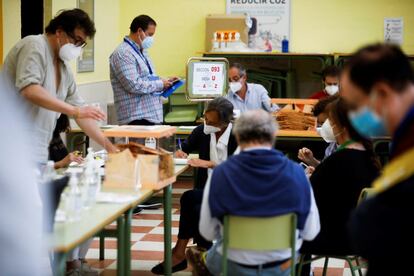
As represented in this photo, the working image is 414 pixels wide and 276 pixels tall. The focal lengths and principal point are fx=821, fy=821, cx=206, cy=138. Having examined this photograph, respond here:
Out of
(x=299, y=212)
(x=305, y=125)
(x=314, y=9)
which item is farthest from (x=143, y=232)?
(x=314, y=9)

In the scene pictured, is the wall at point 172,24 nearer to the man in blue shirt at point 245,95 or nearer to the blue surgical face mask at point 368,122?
the man in blue shirt at point 245,95

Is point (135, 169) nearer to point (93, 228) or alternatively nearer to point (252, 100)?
point (93, 228)

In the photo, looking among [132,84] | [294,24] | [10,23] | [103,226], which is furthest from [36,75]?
[294,24]

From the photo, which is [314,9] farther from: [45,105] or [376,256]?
[376,256]

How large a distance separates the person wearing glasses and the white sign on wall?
10.3 feet

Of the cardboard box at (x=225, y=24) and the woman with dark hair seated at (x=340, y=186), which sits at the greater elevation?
the cardboard box at (x=225, y=24)

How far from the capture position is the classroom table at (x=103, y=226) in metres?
3.24

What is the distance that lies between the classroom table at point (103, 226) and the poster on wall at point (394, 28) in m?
6.54

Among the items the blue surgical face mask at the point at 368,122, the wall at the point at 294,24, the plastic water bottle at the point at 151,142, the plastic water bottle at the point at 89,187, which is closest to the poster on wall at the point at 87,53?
the wall at the point at 294,24

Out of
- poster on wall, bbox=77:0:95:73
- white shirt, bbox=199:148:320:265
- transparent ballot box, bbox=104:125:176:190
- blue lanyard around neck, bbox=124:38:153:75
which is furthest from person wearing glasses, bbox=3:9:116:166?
poster on wall, bbox=77:0:95:73

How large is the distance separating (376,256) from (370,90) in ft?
1.38

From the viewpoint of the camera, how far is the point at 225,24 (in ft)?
35.8

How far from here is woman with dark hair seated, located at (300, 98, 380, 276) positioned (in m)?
4.42

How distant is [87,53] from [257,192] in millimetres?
6282
